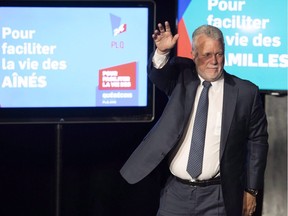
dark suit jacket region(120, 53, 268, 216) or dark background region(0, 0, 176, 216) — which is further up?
dark suit jacket region(120, 53, 268, 216)

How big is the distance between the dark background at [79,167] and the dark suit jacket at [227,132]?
1.09m

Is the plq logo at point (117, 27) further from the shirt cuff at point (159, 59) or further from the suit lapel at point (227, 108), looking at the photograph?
the suit lapel at point (227, 108)

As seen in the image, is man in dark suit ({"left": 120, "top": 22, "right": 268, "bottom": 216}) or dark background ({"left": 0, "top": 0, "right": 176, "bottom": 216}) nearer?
man in dark suit ({"left": 120, "top": 22, "right": 268, "bottom": 216})

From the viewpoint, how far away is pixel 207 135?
8.03 feet

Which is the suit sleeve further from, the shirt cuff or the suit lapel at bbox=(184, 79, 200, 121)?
the shirt cuff

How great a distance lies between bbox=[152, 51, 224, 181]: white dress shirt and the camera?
2445 millimetres

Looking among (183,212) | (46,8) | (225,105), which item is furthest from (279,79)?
(46,8)

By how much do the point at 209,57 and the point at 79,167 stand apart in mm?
1605

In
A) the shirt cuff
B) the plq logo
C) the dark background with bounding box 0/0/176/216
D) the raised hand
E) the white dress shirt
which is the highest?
the plq logo

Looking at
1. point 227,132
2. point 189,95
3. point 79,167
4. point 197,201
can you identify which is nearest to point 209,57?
point 189,95

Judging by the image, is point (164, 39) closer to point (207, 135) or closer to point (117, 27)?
point (207, 135)

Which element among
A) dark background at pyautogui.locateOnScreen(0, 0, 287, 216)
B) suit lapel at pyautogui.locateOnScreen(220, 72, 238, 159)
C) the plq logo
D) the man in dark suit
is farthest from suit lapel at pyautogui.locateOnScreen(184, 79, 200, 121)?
dark background at pyautogui.locateOnScreen(0, 0, 287, 216)

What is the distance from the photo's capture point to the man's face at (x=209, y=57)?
2369 mm

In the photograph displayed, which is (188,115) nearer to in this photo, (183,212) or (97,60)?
(183,212)
